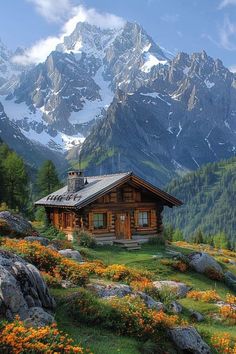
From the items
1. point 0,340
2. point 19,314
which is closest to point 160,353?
point 19,314

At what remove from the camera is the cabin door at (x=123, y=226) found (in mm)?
46562

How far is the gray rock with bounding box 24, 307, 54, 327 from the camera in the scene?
13.2 meters

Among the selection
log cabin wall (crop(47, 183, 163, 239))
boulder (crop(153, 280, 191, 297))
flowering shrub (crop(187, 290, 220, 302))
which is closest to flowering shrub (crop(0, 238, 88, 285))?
boulder (crop(153, 280, 191, 297))

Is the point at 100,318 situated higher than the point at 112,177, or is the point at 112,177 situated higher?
the point at 112,177

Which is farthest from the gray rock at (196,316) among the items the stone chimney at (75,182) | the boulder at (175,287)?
the stone chimney at (75,182)

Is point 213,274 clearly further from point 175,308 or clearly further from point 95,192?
point 95,192

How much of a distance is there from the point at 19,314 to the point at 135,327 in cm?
426

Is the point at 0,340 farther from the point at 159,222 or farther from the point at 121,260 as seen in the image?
the point at 159,222

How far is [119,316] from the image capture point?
16094 millimetres

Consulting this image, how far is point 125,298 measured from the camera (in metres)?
18.2

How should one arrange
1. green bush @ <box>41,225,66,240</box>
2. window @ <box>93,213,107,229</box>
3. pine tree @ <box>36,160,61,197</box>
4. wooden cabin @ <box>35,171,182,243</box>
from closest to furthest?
green bush @ <box>41,225,66,240</box> → wooden cabin @ <box>35,171,182,243</box> → window @ <box>93,213,107,229</box> → pine tree @ <box>36,160,61,197</box>

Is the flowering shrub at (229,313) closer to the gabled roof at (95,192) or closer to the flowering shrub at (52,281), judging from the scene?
the flowering shrub at (52,281)

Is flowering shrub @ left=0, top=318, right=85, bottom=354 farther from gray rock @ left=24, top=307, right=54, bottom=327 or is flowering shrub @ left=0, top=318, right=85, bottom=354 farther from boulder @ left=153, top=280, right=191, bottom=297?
boulder @ left=153, top=280, right=191, bottom=297

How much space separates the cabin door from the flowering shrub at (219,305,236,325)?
2294 centimetres
